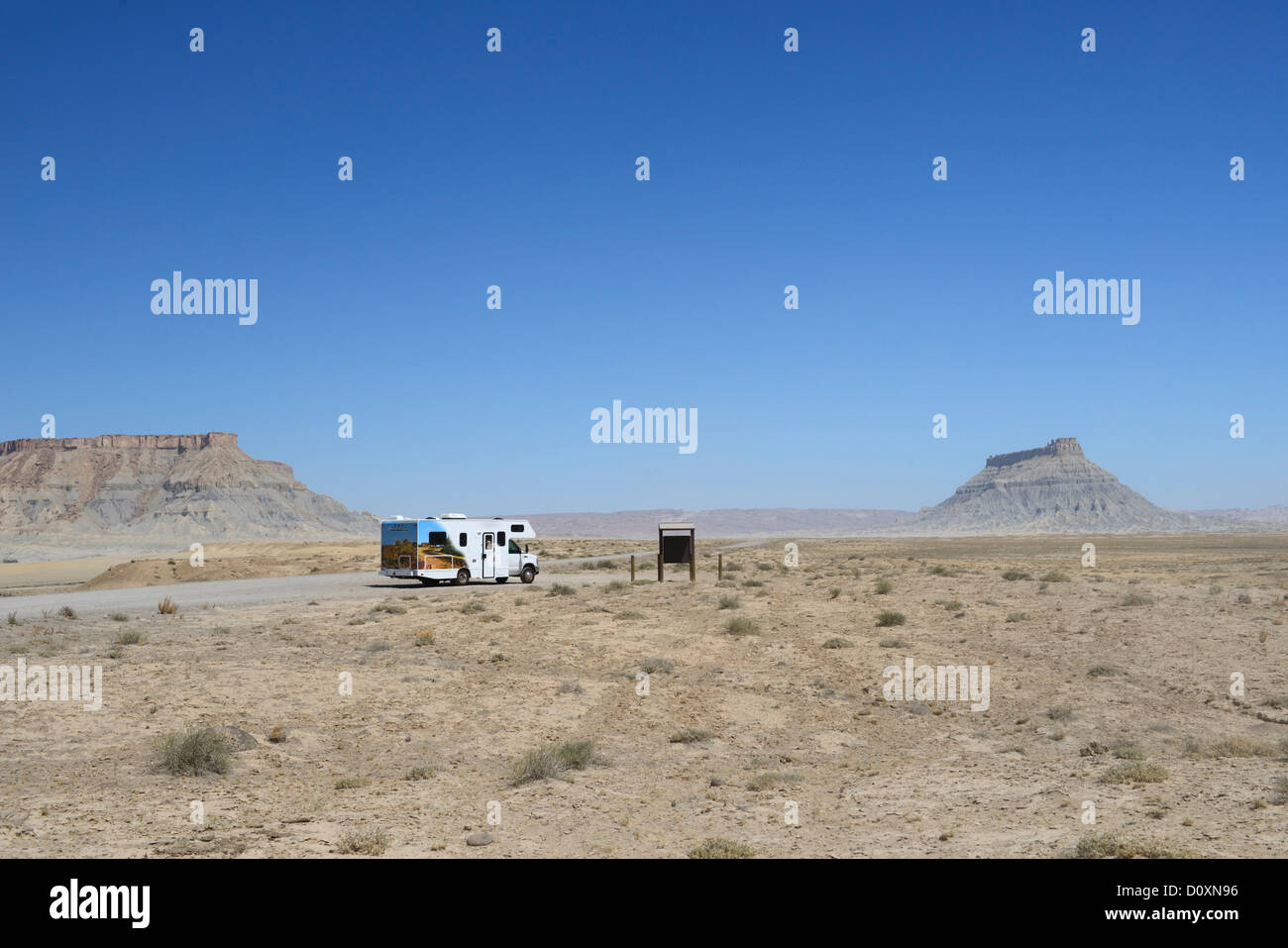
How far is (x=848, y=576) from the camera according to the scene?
40.9 meters

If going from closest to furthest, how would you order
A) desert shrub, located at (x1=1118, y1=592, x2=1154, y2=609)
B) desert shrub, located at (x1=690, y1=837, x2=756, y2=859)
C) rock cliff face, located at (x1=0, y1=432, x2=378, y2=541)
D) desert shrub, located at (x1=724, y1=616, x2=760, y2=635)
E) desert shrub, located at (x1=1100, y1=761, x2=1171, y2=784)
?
1. desert shrub, located at (x1=690, y1=837, x2=756, y2=859)
2. desert shrub, located at (x1=1100, y1=761, x2=1171, y2=784)
3. desert shrub, located at (x1=724, y1=616, x2=760, y2=635)
4. desert shrub, located at (x1=1118, y1=592, x2=1154, y2=609)
5. rock cliff face, located at (x1=0, y1=432, x2=378, y2=541)

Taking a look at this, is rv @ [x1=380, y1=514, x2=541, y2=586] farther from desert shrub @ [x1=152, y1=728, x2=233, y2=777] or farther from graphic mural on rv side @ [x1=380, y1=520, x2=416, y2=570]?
desert shrub @ [x1=152, y1=728, x2=233, y2=777]

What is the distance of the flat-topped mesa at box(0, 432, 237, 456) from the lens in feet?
625

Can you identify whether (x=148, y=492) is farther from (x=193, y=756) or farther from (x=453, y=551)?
(x=193, y=756)

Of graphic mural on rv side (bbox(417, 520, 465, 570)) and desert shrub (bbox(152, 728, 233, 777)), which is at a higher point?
graphic mural on rv side (bbox(417, 520, 465, 570))

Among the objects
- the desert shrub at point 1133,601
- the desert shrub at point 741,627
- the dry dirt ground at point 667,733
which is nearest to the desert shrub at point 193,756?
the dry dirt ground at point 667,733

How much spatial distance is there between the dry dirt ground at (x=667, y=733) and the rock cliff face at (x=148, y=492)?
6153 inches

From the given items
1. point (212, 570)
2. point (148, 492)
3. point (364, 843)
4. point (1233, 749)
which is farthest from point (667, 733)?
point (148, 492)

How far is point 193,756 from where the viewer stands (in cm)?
1092

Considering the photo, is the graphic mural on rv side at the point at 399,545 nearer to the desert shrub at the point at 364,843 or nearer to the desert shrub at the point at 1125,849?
the desert shrub at the point at 364,843

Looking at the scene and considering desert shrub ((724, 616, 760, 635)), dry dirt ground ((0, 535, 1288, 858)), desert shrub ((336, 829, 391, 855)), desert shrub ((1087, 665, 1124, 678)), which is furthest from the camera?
desert shrub ((724, 616, 760, 635))

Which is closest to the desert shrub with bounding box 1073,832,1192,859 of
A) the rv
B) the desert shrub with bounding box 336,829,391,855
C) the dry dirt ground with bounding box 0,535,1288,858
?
the dry dirt ground with bounding box 0,535,1288,858
